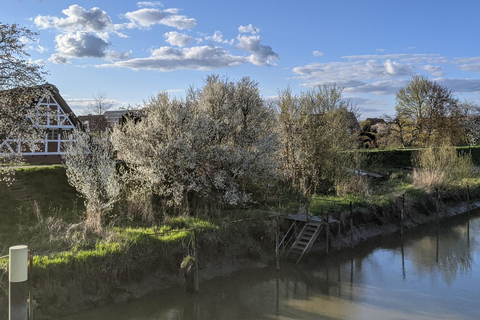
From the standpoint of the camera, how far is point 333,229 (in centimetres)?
1789

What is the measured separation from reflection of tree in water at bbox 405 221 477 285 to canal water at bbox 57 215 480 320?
0.13 feet

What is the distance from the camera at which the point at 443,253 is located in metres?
17.5

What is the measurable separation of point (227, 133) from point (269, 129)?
2726 millimetres

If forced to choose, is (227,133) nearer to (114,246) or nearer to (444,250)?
(114,246)

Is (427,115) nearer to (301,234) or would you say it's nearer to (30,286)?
(301,234)

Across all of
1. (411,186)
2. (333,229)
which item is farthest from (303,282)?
(411,186)

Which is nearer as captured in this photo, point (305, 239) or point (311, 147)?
point (305, 239)

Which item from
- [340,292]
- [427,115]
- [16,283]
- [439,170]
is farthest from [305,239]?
[427,115]

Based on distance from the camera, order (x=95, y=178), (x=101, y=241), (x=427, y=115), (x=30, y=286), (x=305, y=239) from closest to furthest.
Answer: (x=30, y=286) → (x=101, y=241) → (x=95, y=178) → (x=305, y=239) → (x=427, y=115)

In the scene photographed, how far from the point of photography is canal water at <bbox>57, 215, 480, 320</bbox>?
36.0 feet

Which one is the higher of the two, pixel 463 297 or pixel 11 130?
pixel 11 130

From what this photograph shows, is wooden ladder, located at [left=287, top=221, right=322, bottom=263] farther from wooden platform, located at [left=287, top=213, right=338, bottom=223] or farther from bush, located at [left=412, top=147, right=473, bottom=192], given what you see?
bush, located at [left=412, top=147, right=473, bottom=192]

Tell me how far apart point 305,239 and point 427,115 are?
31201mm

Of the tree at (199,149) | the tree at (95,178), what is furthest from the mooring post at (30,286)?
the tree at (199,149)
